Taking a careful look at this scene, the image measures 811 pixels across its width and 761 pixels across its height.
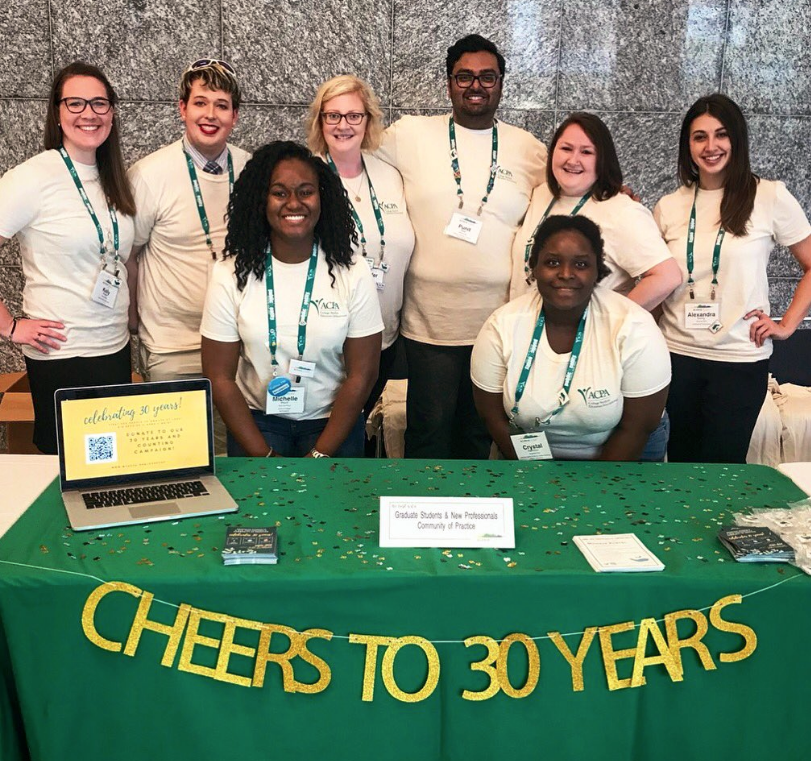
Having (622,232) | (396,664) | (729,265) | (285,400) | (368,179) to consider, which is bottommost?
(396,664)

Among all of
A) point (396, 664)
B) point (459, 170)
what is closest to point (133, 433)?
point (396, 664)

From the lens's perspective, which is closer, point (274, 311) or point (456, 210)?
point (274, 311)

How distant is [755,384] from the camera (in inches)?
115

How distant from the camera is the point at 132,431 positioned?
1946mm

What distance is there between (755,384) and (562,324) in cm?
94

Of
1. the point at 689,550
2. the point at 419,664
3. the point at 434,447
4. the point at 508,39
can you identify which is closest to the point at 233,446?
the point at 434,447

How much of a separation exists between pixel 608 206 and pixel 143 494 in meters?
1.77

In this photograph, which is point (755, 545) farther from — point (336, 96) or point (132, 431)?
point (336, 96)

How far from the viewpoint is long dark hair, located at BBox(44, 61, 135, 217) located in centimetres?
266

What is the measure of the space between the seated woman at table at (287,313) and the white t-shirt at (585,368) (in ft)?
1.29

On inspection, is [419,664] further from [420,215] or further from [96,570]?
[420,215]

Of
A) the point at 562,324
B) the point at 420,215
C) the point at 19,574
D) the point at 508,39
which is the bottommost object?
the point at 19,574

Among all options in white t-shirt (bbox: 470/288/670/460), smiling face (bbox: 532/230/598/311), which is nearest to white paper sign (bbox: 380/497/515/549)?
white t-shirt (bbox: 470/288/670/460)

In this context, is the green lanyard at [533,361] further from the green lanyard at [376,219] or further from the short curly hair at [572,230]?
the green lanyard at [376,219]
